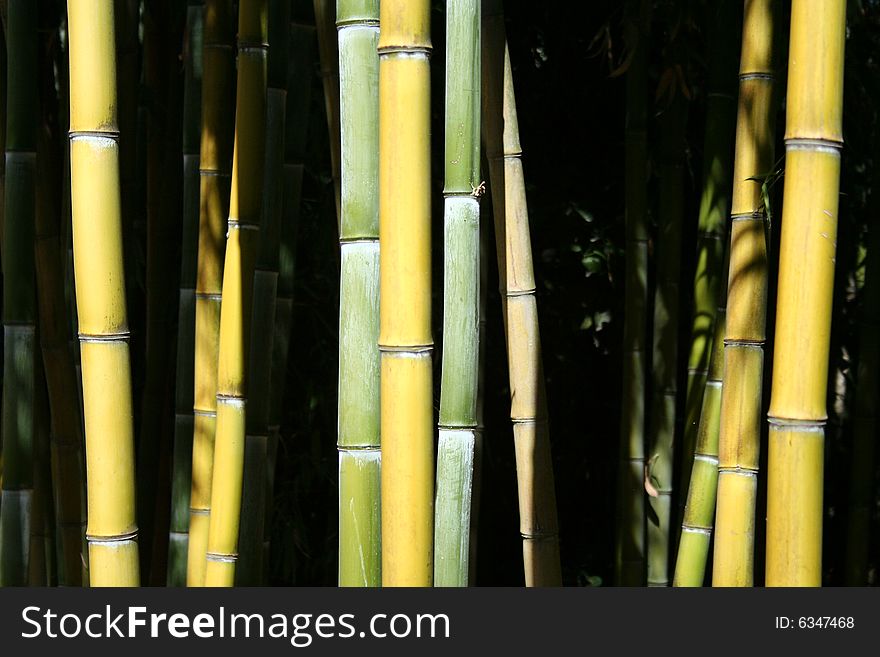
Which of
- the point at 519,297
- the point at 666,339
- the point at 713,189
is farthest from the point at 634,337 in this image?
the point at 519,297

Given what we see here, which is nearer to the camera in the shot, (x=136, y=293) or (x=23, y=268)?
(x=23, y=268)

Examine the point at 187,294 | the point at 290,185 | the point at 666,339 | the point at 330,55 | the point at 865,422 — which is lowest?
the point at 865,422

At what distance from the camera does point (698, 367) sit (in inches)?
75.8

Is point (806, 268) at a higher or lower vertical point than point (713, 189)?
lower

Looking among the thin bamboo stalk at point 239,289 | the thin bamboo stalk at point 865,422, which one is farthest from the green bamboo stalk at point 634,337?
the thin bamboo stalk at point 239,289

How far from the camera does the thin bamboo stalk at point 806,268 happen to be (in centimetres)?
98

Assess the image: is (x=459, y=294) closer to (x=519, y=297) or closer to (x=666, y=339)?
(x=519, y=297)

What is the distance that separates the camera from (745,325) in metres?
1.16

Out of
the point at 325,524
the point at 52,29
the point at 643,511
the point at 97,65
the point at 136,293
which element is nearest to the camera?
the point at 97,65

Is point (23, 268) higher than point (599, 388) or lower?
higher

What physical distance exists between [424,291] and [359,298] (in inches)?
4.5
